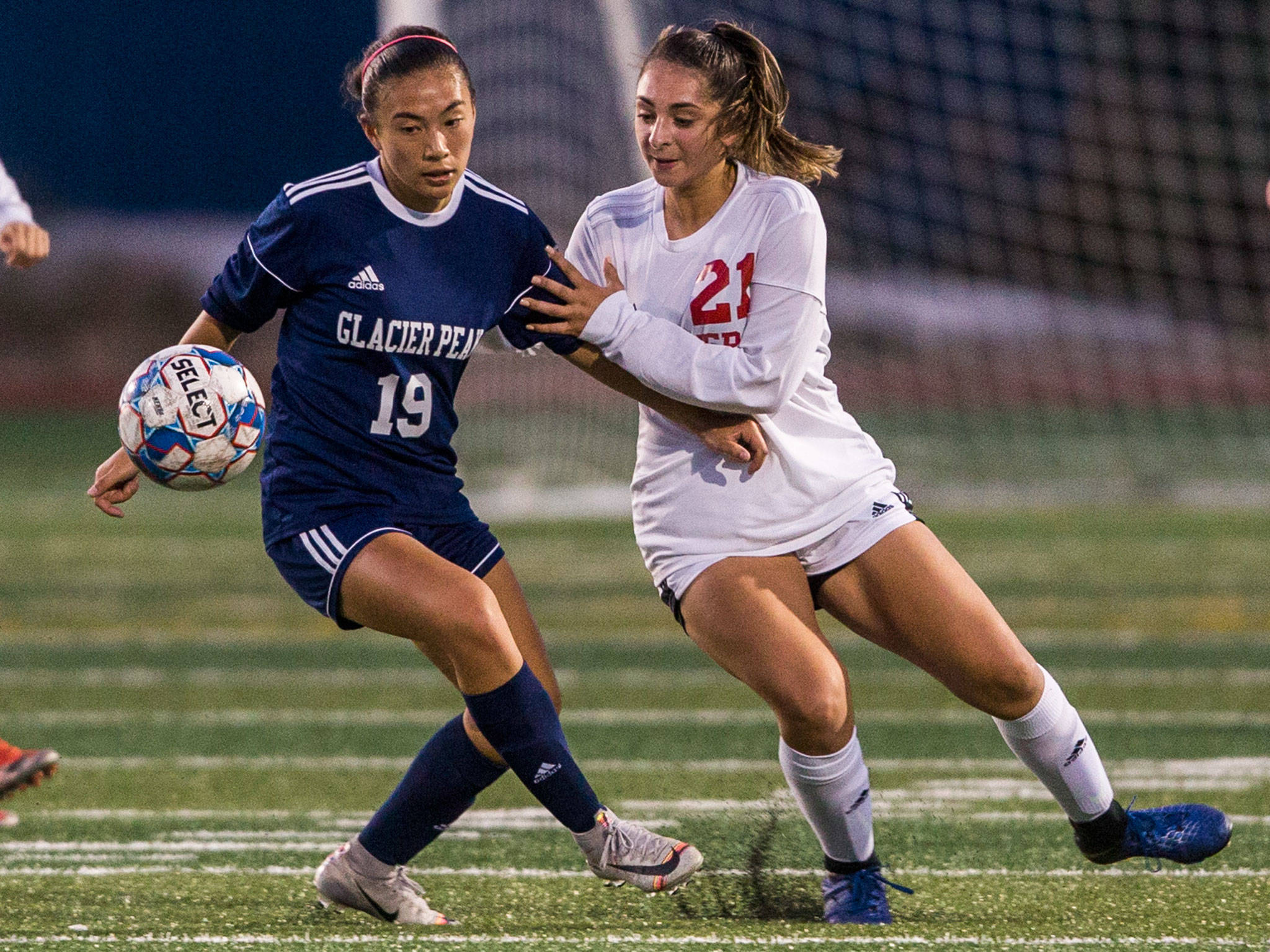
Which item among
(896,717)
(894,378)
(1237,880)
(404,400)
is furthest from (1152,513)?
(894,378)

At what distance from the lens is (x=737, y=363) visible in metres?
3.88

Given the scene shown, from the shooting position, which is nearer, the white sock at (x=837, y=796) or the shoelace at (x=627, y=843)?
the shoelace at (x=627, y=843)

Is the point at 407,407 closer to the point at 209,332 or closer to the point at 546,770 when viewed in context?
the point at 209,332

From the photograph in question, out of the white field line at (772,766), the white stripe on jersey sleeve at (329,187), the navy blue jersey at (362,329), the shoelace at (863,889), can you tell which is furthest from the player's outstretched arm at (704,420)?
the white field line at (772,766)

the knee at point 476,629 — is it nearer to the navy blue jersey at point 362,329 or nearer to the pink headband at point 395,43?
the navy blue jersey at point 362,329

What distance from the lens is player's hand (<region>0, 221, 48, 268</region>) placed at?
14.2 feet

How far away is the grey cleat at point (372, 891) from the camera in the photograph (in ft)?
13.2

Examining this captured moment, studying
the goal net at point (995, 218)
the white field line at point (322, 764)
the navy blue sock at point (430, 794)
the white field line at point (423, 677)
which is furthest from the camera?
the goal net at point (995, 218)

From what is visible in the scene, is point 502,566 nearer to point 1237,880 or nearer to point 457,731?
point 457,731

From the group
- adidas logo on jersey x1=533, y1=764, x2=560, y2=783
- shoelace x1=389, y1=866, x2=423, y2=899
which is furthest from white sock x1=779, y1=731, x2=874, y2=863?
shoelace x1=389, y1=866, x2=423, y2=899

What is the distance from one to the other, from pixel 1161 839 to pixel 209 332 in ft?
7.79

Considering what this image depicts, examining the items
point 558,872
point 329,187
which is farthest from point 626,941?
point 329,187

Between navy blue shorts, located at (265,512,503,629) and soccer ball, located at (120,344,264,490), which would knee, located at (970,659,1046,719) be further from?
soccer ball, located at (120,344,264,490)

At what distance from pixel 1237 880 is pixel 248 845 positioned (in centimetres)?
251
